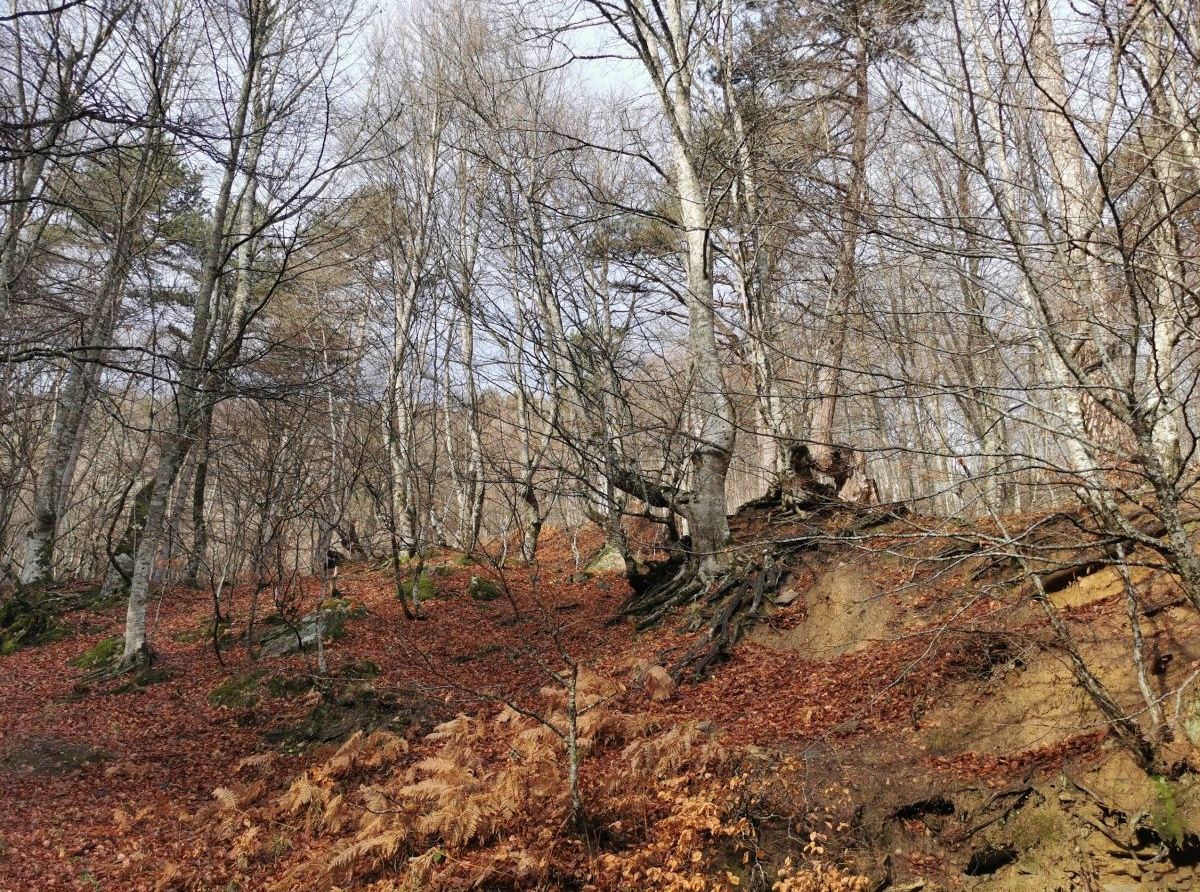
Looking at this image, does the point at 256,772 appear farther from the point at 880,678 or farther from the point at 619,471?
the point at 880,678

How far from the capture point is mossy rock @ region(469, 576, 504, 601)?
11781mm

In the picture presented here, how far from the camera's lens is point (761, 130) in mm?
7684

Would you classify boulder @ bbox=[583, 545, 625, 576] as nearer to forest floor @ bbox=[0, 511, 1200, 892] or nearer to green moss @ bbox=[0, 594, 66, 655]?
forest floor @ bbox=[0, 511, 1200, 892]

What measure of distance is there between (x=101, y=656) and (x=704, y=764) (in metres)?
8.16

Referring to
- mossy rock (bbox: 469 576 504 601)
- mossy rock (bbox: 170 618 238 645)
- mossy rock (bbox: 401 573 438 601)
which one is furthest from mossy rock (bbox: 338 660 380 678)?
mossy rock (bbox: 469 576 504 601)

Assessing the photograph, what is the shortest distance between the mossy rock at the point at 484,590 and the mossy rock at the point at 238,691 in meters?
4.12

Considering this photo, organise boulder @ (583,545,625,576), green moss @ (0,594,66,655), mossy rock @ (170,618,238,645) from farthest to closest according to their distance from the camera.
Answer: boulder @ (583,545,625,576), green moss @ (0,594,66,655), mossy rock @ (170,618,238,645)

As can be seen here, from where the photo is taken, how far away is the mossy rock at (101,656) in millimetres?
8607

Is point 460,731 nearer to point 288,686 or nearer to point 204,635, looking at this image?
point 288,686

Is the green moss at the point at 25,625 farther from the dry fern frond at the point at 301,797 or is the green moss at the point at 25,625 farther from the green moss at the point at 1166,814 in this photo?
the green moss at the point at 1166,814

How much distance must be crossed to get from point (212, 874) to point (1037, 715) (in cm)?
556

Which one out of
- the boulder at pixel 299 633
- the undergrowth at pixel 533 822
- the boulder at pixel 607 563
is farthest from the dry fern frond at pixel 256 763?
the boulder at pixel 607 563

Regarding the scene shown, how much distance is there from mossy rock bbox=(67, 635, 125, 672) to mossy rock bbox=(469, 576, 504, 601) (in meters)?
4.92

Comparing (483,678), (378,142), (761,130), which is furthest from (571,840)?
(378,142)
